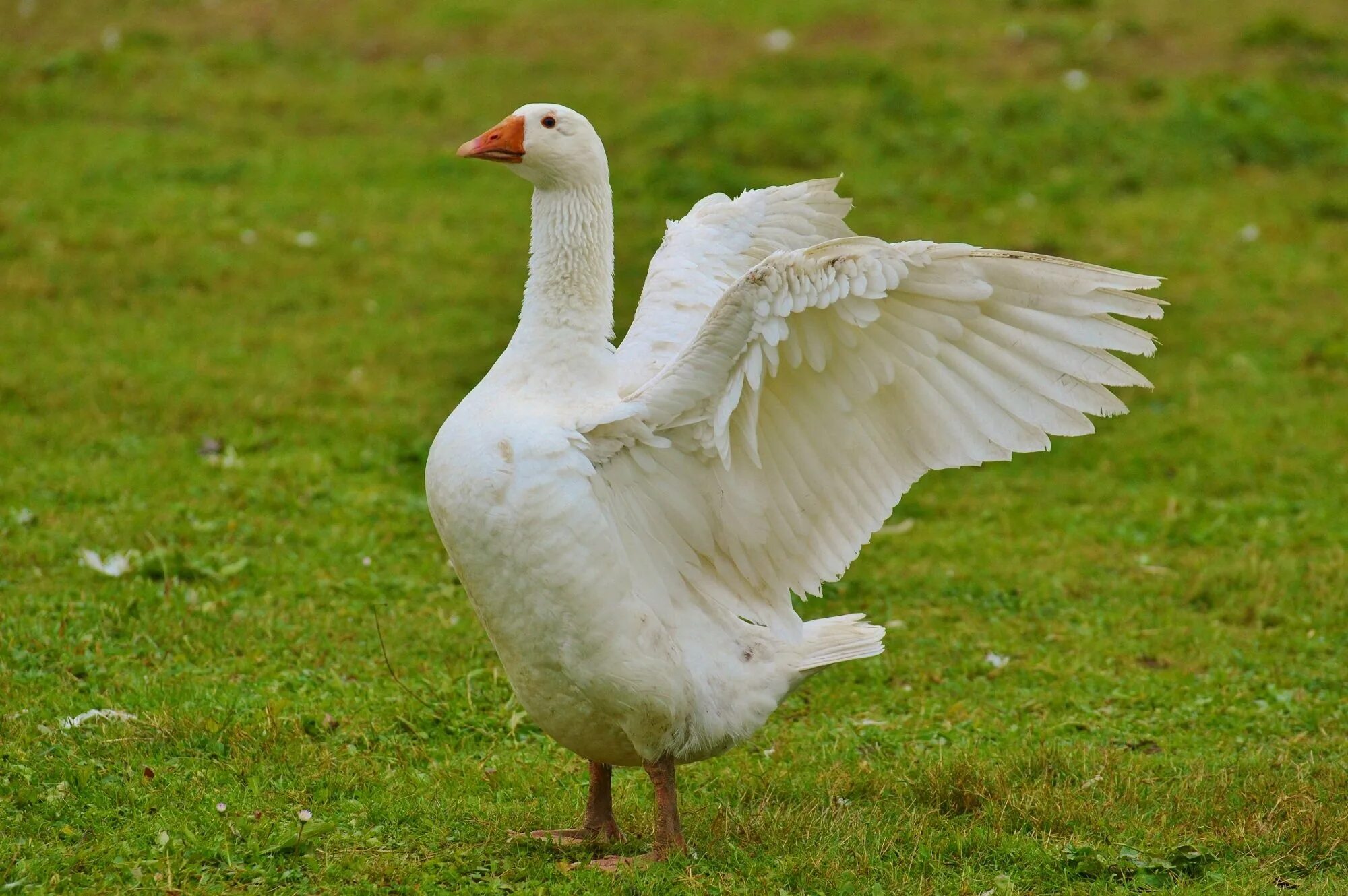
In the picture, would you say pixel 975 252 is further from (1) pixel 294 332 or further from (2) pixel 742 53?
(2) pixel 742 53

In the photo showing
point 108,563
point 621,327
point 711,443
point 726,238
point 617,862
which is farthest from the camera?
point 621,327

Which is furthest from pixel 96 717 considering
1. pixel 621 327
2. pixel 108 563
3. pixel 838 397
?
pixel 621 327

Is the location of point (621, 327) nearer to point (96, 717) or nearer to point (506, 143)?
point (506, 143)

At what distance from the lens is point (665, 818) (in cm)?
476

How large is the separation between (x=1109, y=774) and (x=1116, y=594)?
6.80 ft

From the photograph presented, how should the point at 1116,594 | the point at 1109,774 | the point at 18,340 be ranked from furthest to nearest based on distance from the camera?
the point at 18,340
the point at 1116,594
the point at 1109,774

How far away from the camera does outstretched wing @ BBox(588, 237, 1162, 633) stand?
4.21 m

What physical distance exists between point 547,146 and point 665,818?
2139mm

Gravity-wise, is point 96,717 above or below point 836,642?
below

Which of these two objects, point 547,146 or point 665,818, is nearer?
point 665,818

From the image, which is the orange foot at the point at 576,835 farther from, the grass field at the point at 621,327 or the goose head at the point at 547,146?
the goose head at the point at 547,146

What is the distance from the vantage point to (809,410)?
4594 mm

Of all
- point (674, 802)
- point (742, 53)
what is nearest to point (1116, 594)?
point (674, 802)

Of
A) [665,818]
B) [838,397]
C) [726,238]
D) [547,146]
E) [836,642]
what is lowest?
[665,818]
